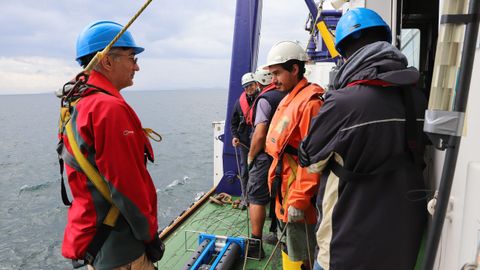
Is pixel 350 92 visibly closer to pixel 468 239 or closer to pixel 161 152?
pixel 468 239

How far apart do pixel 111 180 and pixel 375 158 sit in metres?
1.24

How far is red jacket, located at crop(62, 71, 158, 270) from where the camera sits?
1579 mm

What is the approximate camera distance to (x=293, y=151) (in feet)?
8.06

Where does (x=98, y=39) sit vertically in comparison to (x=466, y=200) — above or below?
above

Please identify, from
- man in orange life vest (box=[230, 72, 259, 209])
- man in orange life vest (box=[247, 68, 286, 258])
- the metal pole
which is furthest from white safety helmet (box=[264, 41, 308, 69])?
man in orange life vest (box=[230, 72, 259, 209])

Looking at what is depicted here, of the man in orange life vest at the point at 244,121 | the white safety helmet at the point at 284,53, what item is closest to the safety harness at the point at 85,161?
the white safety helmet at the point at 284,53

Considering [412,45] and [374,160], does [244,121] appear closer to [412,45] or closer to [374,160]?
[412,45]

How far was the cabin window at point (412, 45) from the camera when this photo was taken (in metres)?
3.52

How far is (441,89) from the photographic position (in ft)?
2.63

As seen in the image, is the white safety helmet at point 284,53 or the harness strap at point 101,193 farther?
the white safety helmet at point 284,53

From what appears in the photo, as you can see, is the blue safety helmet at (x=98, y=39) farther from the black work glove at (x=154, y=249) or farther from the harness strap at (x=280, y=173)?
the harness strap at (x=280, y=173)

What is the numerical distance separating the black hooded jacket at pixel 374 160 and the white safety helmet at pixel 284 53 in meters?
1.14

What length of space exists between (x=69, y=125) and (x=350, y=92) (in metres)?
1.39

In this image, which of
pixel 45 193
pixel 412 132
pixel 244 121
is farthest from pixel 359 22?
pixel 45 193
